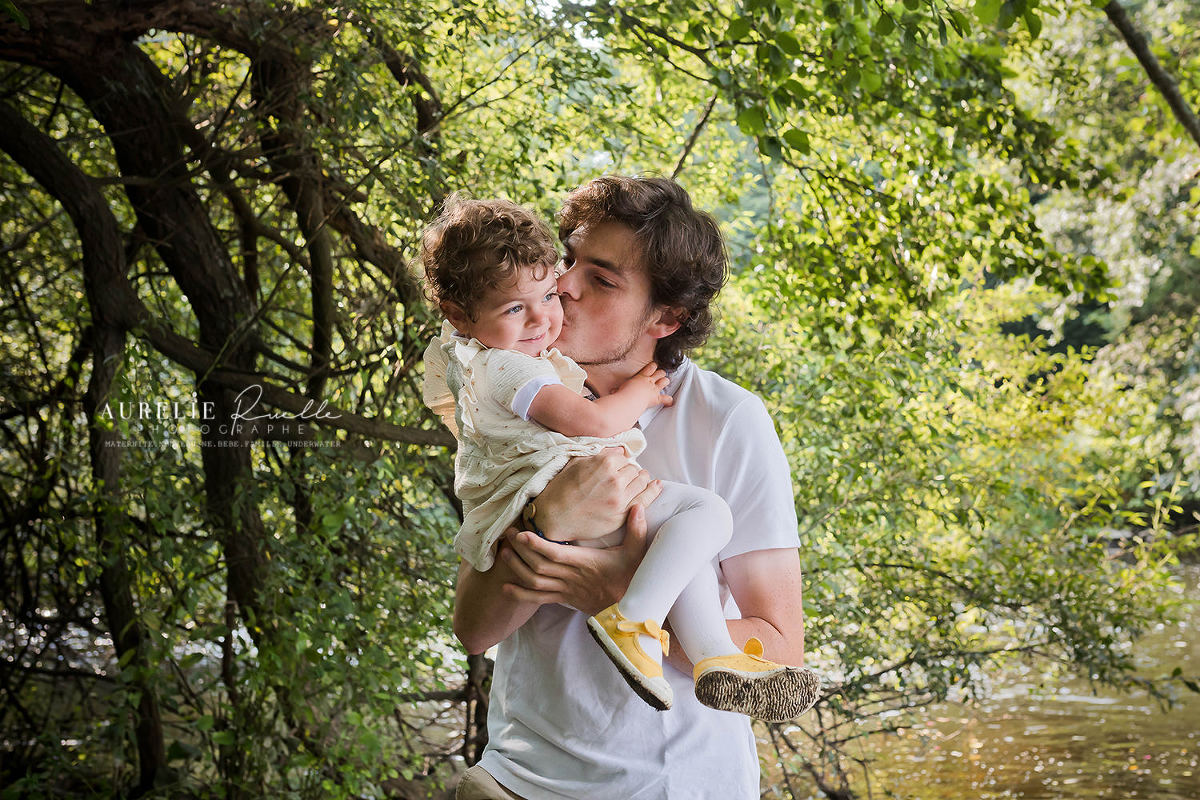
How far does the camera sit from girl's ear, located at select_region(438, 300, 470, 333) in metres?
1.96

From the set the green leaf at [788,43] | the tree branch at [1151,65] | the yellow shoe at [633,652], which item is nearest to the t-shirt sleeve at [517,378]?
the yellow shoe at [633,652]

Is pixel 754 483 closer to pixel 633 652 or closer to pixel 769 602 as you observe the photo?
pixel 769 602

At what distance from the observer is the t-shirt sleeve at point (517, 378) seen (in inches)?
70.3

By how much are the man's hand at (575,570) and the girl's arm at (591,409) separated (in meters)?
0.15

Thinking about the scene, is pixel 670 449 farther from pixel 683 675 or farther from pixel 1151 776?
pixel 1151 776

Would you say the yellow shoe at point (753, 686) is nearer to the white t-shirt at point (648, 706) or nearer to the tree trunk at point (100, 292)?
the white t-shirt at point (648, 706)

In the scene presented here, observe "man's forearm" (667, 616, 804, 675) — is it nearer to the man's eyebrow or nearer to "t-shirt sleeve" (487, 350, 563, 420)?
"t-shirt sleeve" (487, 350, 563, 420)

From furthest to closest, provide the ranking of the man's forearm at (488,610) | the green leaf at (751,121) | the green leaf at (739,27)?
1. the green leaf at (751,121)
2. the green leaf at (739,27)
3. the man's forearm at (488,610)

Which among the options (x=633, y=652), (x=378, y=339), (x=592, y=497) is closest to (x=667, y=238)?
(x=592, y=497)

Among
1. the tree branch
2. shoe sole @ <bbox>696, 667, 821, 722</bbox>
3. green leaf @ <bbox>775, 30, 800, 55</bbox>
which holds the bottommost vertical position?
shoe sole @ <bbox>696, 667, 821, 722</bbox>

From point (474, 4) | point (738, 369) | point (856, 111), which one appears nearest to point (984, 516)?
point (738, 369)

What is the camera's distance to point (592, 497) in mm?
1674

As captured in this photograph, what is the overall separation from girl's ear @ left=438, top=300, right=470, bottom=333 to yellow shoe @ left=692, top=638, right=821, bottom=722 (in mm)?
755

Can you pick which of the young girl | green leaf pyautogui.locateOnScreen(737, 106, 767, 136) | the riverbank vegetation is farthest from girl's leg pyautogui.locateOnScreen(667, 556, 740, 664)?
green leaf pyautogui.locateOnScreen(737, 106, 767, 136)
